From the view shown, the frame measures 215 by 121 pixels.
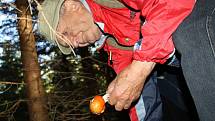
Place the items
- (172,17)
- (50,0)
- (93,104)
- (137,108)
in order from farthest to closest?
1. (137,108)
2. (50,0)
3. (93,104)
4. (172,17)

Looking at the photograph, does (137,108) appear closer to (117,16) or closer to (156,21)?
(117,16)

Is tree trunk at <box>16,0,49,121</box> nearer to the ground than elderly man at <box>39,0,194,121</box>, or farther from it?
nearer to the ground

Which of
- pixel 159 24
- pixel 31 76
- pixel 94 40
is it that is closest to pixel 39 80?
pixel 31 76

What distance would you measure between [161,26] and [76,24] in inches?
36.5

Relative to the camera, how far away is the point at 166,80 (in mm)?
3051

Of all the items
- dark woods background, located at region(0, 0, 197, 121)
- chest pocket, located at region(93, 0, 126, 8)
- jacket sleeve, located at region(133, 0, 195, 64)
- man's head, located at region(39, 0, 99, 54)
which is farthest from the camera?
dark woods background, located at region(0, 0, 197, 121)

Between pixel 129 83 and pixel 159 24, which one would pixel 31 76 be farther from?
pixel 159 24

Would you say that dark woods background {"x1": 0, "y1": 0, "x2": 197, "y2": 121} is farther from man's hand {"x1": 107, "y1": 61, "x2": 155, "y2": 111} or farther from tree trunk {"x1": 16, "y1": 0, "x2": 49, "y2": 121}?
man's hand {"x1": 107, "y1": 61, "x2": 155, "y2": 111}

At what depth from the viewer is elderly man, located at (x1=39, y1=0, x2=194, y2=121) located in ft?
6.37

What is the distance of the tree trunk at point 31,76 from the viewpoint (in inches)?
217

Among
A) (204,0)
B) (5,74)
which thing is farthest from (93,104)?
(5,74)

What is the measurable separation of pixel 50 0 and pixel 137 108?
1138 millimetres

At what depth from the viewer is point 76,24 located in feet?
8.77

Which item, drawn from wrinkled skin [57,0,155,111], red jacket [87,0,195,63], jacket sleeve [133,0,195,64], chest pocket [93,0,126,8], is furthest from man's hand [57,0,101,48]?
jacket sleeve [133,0,195,64]
